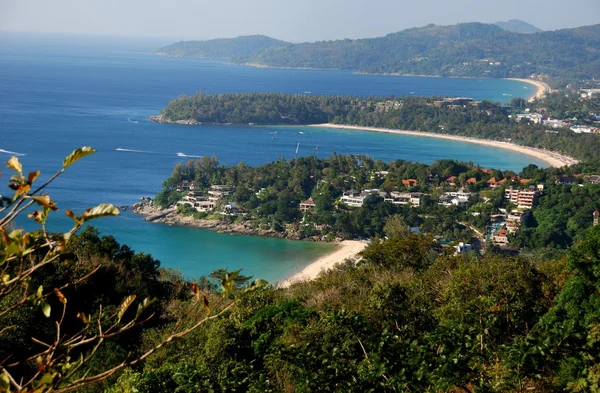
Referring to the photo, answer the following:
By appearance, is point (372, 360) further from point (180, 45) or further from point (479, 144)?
point (180, 45)

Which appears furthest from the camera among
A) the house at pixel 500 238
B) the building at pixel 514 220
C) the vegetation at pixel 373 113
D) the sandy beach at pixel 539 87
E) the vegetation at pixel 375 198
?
the sandy beach at pixel 539 87

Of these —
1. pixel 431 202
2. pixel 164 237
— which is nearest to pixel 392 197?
pixel 431 202

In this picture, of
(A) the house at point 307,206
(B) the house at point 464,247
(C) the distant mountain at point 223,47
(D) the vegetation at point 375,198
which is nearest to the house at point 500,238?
(D) the vegetation at point 375,198

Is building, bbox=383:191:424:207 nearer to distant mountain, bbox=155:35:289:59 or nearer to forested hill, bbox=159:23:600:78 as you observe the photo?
forested hill, bbox=159:23:600:78

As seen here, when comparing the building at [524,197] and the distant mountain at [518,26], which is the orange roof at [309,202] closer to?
the building at [524,197]

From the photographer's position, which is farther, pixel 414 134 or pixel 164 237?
pixel 414 134
